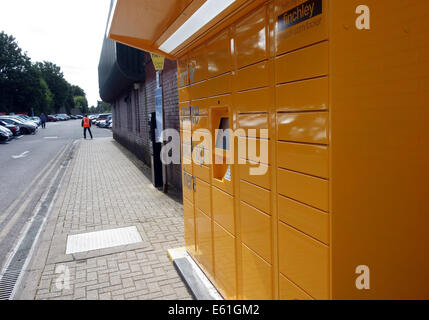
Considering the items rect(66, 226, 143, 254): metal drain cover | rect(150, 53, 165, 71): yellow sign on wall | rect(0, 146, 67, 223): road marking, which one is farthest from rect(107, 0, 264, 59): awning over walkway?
rect(0, 146, 67, 223): road marking

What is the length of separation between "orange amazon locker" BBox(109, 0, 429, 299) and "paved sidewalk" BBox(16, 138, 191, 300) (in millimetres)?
1784

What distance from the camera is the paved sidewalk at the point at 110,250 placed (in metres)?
3.76

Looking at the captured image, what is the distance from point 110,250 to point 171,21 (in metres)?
3.18

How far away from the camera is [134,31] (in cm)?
380

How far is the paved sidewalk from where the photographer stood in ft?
12.3

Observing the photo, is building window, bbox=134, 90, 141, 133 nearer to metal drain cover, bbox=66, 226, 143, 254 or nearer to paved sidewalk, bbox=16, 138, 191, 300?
paved sidewalk, bbox=16, 138, 191, 300

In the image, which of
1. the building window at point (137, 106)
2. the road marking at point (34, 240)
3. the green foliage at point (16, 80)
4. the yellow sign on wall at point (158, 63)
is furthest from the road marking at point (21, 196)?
the green foliage at point (16, 80)

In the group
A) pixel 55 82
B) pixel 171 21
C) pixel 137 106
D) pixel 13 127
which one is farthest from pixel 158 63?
pixel 55 82

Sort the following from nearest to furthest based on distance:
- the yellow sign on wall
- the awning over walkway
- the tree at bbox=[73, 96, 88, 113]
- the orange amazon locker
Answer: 1. the orange amazon locker
2. the awning over walkway
3. the yellow sign on wall
4. the tree at bbox=[73, 96, 88, 113]

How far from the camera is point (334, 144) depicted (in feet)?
5.67

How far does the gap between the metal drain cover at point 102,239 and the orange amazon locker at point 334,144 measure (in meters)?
3.00

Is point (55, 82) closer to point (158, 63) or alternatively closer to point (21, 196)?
point (21, 196)

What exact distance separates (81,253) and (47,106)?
3050 inches

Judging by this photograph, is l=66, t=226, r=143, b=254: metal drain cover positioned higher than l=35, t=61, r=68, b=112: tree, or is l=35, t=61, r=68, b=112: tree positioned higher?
l=35, t=61, r=68, b=112: tree
